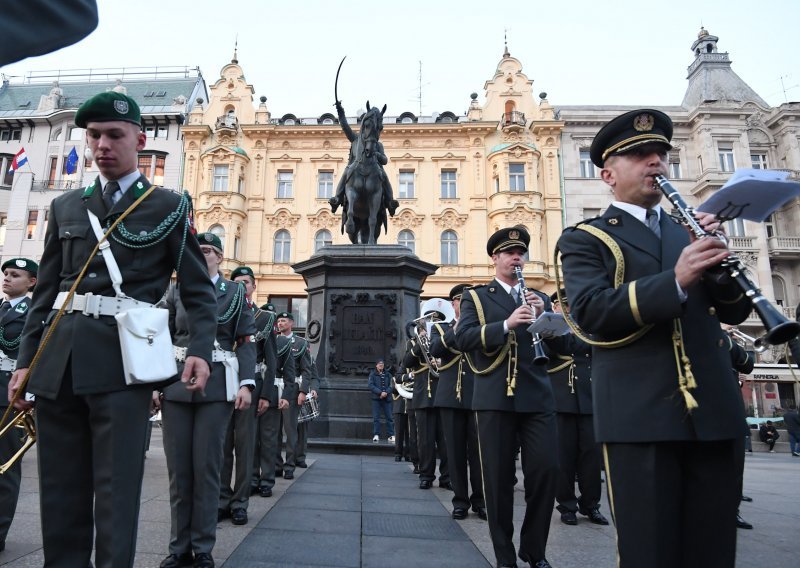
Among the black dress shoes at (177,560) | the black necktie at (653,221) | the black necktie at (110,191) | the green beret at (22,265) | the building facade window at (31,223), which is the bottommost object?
the black dress shoes at (177,560)

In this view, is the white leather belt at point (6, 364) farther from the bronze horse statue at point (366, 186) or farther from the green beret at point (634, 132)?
the bronze horse statue at point (366, 186)

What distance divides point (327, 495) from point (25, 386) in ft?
13.3

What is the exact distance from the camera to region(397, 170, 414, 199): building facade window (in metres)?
34.1

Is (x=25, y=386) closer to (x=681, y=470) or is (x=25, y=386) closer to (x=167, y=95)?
(x=681, y=470)

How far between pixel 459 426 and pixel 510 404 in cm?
207

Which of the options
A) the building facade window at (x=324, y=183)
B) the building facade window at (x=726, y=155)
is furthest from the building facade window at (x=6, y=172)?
the building facade window at (x=726, y=155)

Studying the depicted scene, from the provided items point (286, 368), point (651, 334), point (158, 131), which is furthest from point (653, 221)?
point (158, 131)

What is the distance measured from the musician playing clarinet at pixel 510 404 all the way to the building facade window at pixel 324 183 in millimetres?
30519

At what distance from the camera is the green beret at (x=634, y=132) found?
7.97 feet

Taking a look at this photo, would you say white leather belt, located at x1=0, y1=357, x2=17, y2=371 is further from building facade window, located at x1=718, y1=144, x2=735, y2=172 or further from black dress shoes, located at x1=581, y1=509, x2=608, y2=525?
building facade window, located at x1=718, y1=144, x2=735, y2=172

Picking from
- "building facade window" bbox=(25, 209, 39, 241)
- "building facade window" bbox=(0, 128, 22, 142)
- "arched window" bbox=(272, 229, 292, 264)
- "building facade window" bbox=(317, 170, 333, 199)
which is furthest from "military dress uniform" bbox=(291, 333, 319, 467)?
"building facade window" bbox=(0, 128, 22, 142)

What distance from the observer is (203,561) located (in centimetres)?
348

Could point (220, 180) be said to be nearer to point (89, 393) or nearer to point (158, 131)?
point (158, 131)

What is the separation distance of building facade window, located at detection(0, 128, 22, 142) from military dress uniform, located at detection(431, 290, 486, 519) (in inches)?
1680
